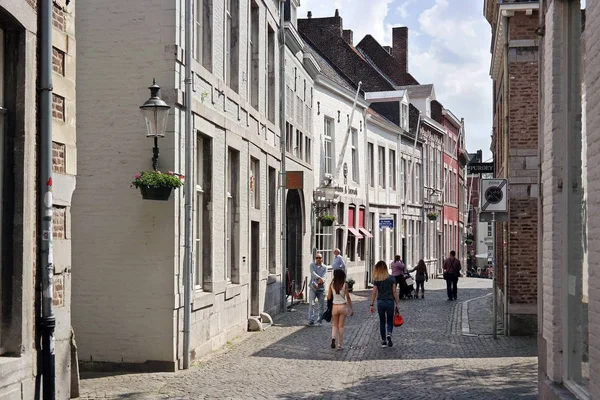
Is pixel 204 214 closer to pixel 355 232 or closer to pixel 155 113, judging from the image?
pixel 155 113

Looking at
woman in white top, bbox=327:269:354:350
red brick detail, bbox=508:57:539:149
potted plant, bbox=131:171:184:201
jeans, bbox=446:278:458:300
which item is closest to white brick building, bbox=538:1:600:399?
potted plant, bbox=131:171:184:201

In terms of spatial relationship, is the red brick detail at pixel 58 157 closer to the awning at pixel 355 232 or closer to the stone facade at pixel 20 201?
the stone facade at pixel 20 201

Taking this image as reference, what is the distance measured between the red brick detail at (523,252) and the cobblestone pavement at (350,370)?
42.0 inches

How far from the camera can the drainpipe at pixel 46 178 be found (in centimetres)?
824

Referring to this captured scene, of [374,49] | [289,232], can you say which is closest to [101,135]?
[289,232]

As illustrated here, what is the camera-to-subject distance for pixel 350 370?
12734 millimetres

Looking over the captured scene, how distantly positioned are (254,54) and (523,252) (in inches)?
285

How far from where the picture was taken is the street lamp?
11570 millimetres

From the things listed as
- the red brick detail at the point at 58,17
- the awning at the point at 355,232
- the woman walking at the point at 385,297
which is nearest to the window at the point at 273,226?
the woman walking at the point at 385,297

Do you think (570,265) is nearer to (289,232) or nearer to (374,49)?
(289,232)

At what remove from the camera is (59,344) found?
8914mm

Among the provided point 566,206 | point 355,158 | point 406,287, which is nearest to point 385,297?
point 566,206

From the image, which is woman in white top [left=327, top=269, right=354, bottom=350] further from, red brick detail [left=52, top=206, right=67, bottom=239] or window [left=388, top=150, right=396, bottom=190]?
window [left=388, top=150, right=396, bottom=190]

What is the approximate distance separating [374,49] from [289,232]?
94.1 feet
